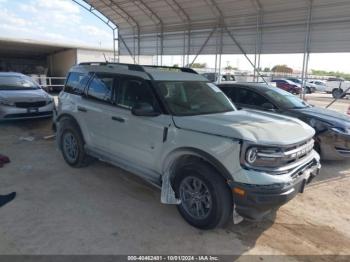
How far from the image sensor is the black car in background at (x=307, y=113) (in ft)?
20.1

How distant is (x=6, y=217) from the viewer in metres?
3.84

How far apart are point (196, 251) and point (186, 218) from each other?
1.95 ft

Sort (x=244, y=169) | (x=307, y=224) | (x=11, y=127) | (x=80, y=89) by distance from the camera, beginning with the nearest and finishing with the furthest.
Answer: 1. (x=244, y=169)
2. (x=307, y=224)
3. (x=80, y=89)
4. (x=11, y=127)

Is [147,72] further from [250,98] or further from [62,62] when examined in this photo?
[62,62]

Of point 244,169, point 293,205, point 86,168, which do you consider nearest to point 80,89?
point 86,168

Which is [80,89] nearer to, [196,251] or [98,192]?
[98,192]

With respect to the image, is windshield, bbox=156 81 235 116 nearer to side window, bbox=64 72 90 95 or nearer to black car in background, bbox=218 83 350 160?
side window, bbox=64 72 90 95

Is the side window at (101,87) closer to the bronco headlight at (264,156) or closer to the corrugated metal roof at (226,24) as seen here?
the bronco headlight at (264,156)

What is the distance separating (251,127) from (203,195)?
0.96 meters

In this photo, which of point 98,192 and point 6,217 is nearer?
point 6,217

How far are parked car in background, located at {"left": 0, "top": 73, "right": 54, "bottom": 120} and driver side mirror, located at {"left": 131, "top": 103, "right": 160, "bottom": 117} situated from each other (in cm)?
599

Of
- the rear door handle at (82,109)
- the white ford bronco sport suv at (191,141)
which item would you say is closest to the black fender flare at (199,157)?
the white ford bronco sport suv at (191,141)

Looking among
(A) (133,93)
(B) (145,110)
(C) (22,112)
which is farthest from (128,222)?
(C) (22,112)

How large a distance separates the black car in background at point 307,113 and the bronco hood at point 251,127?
2334 millimetres
